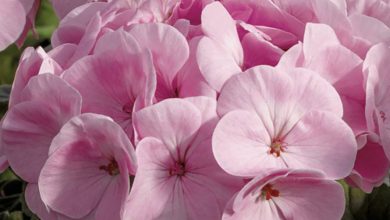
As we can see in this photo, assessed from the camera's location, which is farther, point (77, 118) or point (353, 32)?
point (353, 32)

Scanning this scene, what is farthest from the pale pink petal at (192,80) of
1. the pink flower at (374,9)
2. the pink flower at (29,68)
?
the pink flower at (374,9)

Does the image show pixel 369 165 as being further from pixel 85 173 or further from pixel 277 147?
pixel 85 173

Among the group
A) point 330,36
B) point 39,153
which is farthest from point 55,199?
point 330,36

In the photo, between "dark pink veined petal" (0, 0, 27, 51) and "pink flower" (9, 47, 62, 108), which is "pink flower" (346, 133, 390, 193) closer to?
"pink flower" (9, 47, 62, 108)

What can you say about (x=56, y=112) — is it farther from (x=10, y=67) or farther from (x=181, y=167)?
(x=10, y=67)

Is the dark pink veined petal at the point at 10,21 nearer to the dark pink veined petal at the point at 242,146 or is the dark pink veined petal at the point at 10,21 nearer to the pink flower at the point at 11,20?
the pink flower at the point at 11,20
